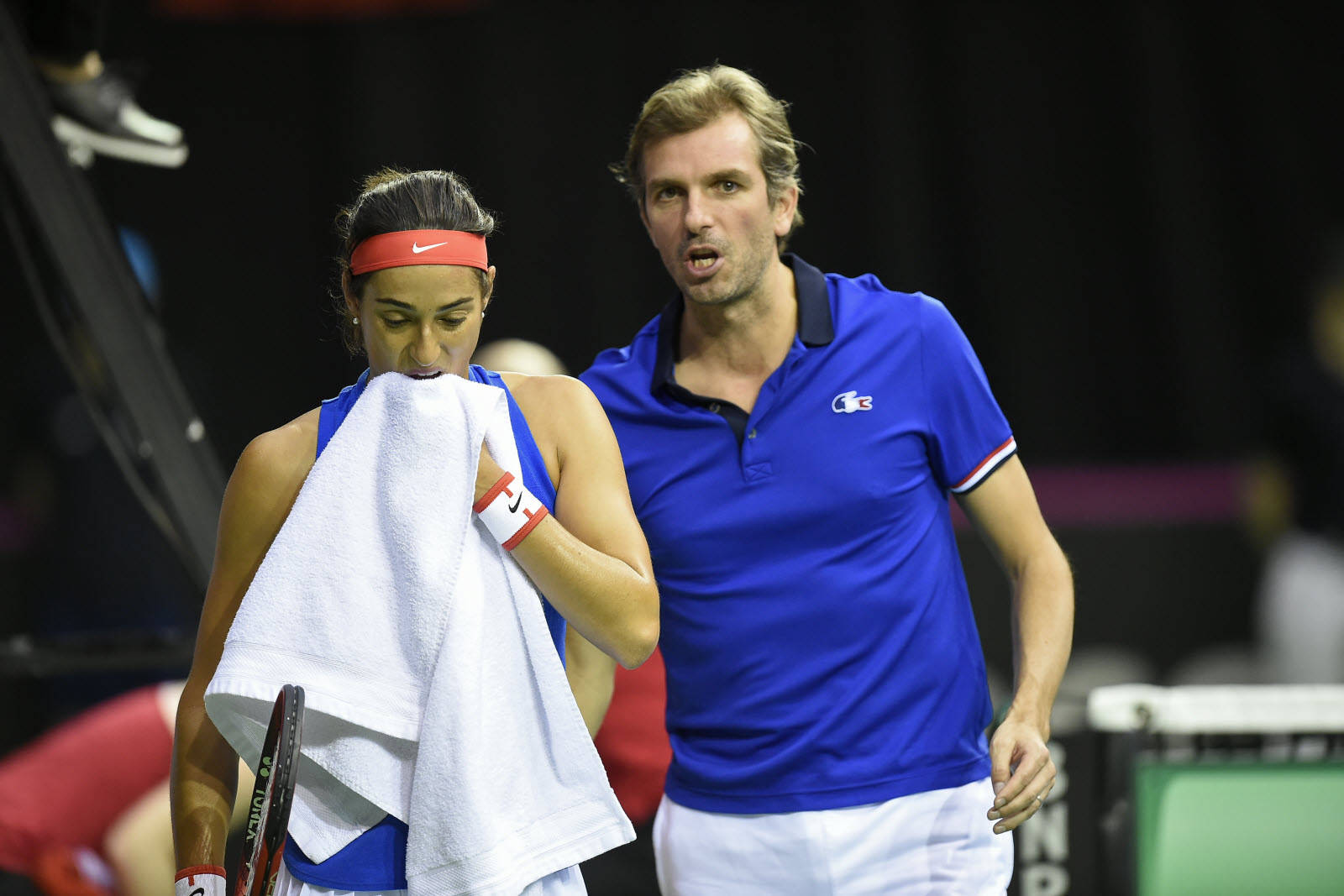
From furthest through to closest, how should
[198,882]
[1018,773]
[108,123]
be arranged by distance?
[108,123] < [1018,773] < [198,882]

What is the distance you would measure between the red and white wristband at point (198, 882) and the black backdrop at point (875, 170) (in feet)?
14.4

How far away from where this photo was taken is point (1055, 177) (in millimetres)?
6320

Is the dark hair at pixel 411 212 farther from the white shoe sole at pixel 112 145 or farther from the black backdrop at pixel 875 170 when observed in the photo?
the black backdrop at pixel 875 170

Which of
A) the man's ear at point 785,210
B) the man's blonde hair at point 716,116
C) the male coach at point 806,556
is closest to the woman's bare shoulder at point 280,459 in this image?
the male coach at point 806,556

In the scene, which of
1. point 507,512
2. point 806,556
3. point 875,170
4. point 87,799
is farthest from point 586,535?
point 875,170

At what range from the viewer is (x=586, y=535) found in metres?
1.64

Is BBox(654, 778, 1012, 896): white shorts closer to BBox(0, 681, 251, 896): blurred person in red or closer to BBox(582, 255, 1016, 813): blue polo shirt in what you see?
BBox(582, 255, 1016, 813): blue polo shirt

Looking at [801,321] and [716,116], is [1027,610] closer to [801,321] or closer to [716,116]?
[801,321]

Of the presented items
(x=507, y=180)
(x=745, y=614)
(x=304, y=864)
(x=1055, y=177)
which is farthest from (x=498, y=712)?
(x=1055, y=177)

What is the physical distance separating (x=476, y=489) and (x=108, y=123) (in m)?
1.69

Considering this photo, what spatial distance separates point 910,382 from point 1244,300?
467 centimetres

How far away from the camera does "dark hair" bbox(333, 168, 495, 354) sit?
1.66 metres

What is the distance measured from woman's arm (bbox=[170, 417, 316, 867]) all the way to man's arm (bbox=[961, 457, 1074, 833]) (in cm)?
94

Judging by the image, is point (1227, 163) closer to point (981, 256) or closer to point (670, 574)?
point (981, 256)
